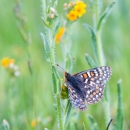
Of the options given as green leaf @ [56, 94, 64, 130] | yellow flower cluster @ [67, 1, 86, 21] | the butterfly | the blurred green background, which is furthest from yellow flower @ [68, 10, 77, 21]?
green leaf @ [56, 94, 64, 130]

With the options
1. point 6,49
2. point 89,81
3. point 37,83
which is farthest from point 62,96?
point 6,49

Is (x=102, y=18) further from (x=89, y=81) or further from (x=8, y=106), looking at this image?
(x=8, y=106)

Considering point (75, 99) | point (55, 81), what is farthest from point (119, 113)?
point (55, 81)

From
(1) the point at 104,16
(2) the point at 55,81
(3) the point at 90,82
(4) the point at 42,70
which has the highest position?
(1) the point at 104,16

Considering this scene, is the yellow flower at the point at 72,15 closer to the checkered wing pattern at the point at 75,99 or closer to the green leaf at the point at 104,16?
the green leaf at the point at 104,16

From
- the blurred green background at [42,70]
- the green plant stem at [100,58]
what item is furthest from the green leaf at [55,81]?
the green plant stem at [100,58]

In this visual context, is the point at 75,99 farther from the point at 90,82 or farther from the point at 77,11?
the point at 77,11
